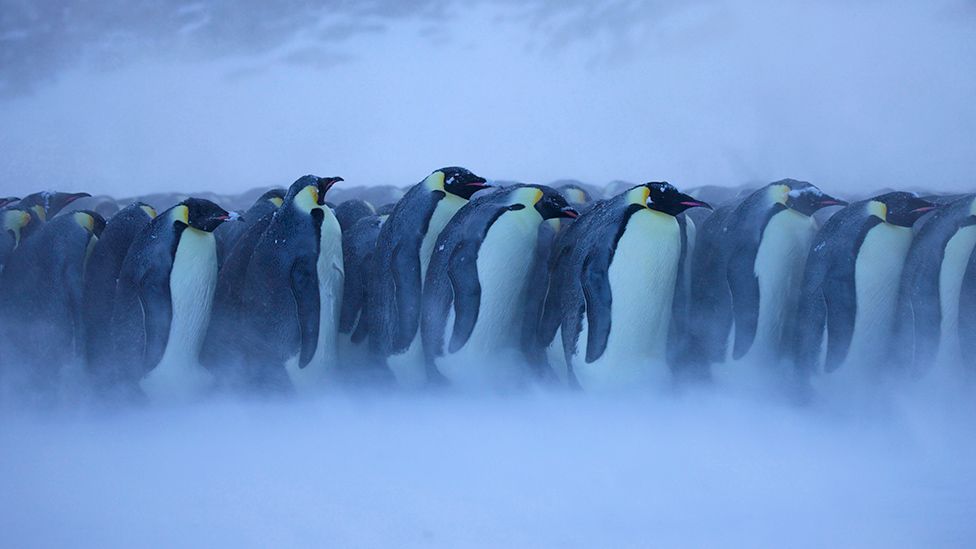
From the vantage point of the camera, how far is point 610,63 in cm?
194

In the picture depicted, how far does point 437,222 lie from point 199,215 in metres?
0.38

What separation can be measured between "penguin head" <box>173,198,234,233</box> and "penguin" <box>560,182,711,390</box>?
574 millimetres

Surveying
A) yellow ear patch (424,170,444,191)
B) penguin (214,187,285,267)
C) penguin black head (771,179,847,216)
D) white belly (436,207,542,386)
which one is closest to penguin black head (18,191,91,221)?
penguin (214,187,285,267)

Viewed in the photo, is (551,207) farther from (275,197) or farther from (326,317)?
(275,197)

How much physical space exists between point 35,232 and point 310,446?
63 centimetres

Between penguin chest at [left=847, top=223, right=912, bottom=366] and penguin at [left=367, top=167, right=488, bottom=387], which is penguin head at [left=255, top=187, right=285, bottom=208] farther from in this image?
penguin chest at [left=847, top=223, right=912, bottom=366]

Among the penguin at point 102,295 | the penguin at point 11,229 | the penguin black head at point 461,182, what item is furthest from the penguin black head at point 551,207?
the penguin at point 11,229

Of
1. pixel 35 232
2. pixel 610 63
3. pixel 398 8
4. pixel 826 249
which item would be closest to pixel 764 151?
pixel 610 63

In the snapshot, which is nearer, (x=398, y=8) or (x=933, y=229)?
(x=933, y=229)

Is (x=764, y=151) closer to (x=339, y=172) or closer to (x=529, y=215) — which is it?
(x=529, y=215)

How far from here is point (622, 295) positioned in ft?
4.32

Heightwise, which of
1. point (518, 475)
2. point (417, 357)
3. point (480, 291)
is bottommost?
point (518, 475)

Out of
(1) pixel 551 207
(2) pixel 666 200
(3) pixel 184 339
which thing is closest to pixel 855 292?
(2) pixel 666 200

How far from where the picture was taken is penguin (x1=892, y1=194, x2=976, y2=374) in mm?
1213
